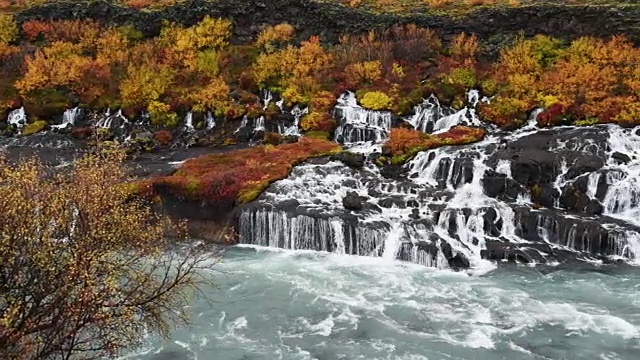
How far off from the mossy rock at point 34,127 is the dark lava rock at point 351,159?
30.7 meters

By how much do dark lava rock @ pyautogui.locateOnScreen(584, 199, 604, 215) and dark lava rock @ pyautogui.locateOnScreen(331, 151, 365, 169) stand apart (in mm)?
15079

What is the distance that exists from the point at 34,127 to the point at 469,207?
42.1m

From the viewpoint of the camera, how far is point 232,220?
3509 cm

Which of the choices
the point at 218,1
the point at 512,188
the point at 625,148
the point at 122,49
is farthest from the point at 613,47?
the point at 122,49

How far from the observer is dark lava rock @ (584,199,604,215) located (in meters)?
34.0

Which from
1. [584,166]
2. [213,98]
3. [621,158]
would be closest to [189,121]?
[213,98]

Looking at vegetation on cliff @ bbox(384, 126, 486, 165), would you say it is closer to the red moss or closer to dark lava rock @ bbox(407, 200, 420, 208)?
the red moss

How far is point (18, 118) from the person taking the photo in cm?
5675

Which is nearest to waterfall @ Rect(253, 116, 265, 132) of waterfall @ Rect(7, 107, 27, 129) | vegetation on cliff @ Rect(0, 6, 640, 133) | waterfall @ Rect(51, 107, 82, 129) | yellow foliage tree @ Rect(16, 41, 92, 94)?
vegetation on cliff @ Rect(0, 6, 640, 133)

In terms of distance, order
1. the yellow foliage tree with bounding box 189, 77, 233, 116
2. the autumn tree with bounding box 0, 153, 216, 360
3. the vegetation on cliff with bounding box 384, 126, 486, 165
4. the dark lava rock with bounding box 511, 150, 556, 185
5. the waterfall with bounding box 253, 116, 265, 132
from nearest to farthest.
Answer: the autumn tree with bounding box 0, 153, 216, 360, the dark lava rock with bounding box 511, 150, 556, 185, the vegetation on cliff with bounding box 384, 126, 486, 165, the waterfall with bounding box 253, 116, 265, 132, the yellow foliage tree with bounding box 189, 77, 233, 116

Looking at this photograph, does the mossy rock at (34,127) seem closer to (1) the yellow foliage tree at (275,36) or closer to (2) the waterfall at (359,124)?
(1) the yellow foliage tree at (275,36)

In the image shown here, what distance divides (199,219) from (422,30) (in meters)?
36.8

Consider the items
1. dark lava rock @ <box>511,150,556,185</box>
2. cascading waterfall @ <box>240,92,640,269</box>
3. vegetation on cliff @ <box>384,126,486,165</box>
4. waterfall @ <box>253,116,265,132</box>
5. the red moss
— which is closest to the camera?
cascading waterfall @ <box>240,92,640,269</box>

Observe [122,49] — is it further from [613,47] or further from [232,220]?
[613,47]
